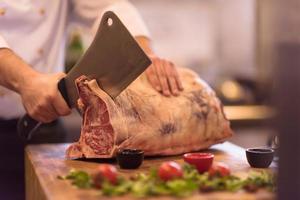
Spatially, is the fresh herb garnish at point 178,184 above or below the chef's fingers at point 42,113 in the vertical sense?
below

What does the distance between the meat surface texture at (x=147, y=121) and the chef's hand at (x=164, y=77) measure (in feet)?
0.07

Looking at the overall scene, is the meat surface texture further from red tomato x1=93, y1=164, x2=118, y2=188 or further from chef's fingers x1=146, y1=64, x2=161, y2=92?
red tomato x1=93, y1=164, x2=118, y2=188

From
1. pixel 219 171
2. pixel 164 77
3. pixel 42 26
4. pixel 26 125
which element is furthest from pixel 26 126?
pixel 219 171

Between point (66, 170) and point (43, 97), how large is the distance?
27cm

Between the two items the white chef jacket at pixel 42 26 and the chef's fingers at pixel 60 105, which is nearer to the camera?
the chef's fingers at pixel 60 105

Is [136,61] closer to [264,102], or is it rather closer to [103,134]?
[103,134]

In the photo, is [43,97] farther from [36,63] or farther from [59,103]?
[36,63]

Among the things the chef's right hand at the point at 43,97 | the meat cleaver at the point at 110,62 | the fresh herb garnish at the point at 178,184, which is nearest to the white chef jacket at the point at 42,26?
the chef's right hand at the point at 43,97

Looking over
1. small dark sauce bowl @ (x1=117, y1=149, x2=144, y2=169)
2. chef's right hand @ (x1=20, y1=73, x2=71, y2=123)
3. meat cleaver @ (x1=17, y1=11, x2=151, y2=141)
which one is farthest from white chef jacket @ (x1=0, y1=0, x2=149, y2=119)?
small dark sauce bowl @ (x1=117, y1=149, x2=144, y2=169)

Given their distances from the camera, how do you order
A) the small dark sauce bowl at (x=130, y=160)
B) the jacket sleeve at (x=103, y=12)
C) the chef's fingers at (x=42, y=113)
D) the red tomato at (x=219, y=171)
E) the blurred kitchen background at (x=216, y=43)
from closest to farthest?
the red tomato at (x=219, y=171) → the small dark sauce bowl at (x=130, y=160) → the chef's fingers at (x=42, y=113) → the jacket sleeve at (x=103, y=12) → the blurred kitchen background at (x=216, y=43)

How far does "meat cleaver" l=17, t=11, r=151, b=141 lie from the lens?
4.49 ft

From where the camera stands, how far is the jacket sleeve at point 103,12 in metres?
1.95

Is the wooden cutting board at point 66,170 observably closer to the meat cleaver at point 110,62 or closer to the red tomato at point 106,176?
the red tomato at point 106,176

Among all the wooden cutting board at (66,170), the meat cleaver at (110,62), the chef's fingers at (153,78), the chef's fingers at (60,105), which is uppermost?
the meat cleaver at (110,62)
